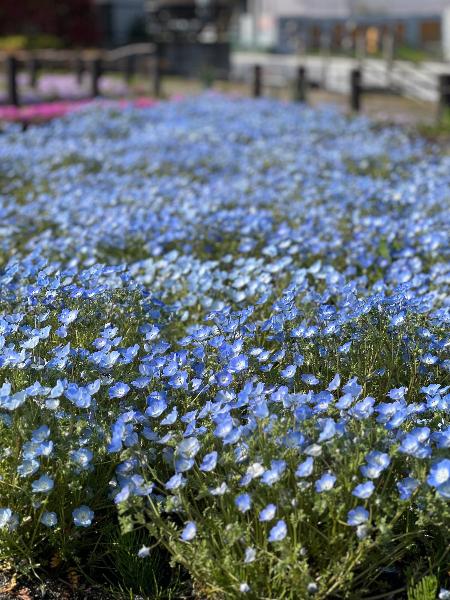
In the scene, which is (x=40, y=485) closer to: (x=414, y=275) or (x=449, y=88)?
(x=414, y=275)

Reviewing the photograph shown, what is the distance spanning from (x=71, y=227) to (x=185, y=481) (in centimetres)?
350

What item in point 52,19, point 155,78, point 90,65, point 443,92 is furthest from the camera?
point 52,19

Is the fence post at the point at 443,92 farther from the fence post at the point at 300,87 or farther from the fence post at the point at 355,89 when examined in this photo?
the fence post at the point at 300,87

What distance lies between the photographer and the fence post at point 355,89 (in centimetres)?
1482

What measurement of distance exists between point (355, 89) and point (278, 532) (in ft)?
44.5

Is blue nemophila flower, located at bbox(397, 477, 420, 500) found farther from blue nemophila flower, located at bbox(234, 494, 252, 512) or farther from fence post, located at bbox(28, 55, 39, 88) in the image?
fence post, located at bbox(28, 55, 39, 88)

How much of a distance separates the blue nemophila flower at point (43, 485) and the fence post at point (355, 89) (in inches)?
517

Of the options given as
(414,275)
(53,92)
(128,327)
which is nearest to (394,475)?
(128,327)

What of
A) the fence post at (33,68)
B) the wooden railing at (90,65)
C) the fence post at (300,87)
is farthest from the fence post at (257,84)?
the fence post at (33,68)

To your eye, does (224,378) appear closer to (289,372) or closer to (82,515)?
(289,372)

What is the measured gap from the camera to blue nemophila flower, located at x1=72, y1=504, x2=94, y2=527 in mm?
2570

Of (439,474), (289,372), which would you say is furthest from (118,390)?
(439,474)

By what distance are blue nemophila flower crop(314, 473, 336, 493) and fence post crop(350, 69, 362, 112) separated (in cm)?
1312

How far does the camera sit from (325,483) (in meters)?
2.41
